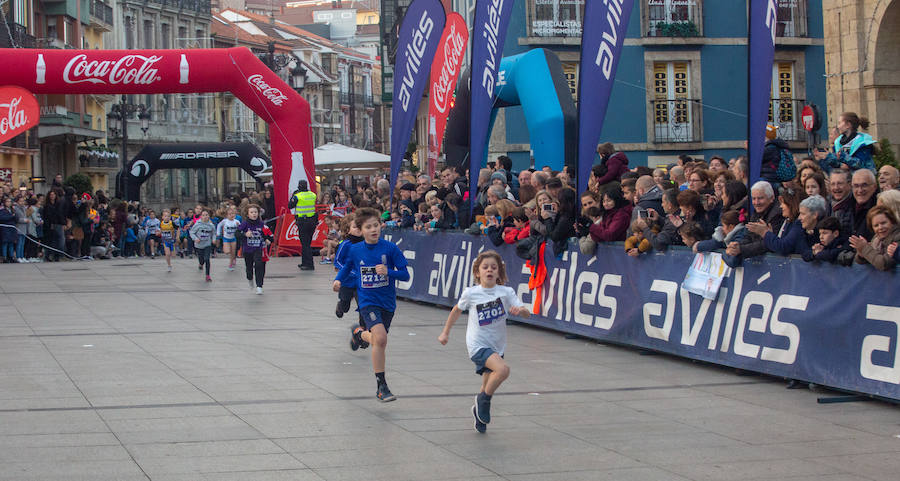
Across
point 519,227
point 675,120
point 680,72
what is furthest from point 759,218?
point 680,72

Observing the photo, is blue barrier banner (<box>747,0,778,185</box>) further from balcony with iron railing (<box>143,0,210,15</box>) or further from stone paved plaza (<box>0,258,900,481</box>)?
balcony with iron railing (<box>143,0,210,15</box>)

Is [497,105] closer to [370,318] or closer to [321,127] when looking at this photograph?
[370,318]

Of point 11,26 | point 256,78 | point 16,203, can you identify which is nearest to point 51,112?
point 11,26

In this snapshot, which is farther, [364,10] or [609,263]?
[364,10]

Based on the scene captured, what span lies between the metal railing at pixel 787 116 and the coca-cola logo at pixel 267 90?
15.0 meters

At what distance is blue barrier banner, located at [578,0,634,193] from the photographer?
1245 centimetres

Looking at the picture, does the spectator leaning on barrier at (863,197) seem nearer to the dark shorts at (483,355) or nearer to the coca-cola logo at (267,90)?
the dark shorts at (483,355)

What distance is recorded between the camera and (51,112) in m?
46.6

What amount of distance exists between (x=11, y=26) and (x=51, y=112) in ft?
21.0

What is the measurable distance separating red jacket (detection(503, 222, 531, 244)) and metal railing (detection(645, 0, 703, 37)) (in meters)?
21.3

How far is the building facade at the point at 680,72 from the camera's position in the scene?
113 feet

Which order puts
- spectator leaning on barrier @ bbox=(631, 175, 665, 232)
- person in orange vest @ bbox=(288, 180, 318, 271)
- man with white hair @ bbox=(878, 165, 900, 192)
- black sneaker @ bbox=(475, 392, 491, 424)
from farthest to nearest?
person in orange vest @ bbox=(288, 180, 318, 271) < spectator leaning on barrier @ bbox=(631, 175, 665, 232) < man with white hair @ bbox=(878, 165, 900, 192) < black sneaker @ bbox=(475, 392, 491, 424)

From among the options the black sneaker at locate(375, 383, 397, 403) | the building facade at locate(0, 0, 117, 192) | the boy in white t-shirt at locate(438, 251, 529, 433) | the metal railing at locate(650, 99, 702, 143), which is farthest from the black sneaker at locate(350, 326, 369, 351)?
the building facade at locate(0, 0, 117, 192)

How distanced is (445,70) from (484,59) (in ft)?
7.13
